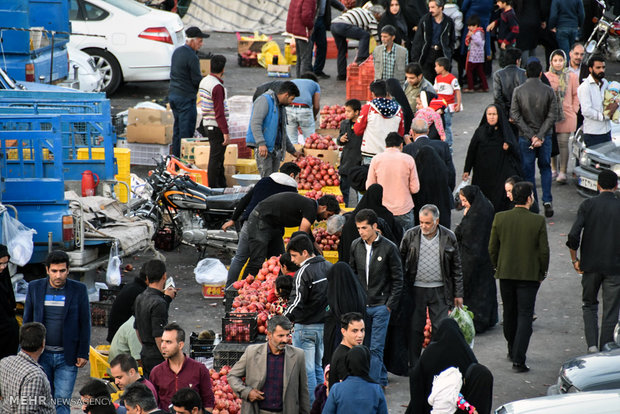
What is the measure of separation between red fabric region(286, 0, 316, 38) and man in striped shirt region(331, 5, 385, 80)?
109 cm

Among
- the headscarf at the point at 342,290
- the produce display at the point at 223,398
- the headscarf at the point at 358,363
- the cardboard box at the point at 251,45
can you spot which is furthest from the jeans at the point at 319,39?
the headscarf at the point at 358,363

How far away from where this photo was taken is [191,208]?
13508 millimetres

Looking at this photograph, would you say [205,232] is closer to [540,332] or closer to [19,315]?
[19,315]

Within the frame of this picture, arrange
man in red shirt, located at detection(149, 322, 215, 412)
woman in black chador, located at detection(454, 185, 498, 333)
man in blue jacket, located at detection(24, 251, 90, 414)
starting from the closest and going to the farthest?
man in red shirt, located at detection(149, 322, 215, 412) → man in blue jacket, located at detection(24, 251, 90, 414) → woman in black chador, located at detection(454, 185, 498, 333)

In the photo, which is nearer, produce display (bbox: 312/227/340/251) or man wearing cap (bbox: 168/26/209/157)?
produce display (bbox: 312/227/340/251)

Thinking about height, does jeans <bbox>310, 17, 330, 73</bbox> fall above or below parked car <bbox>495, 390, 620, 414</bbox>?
above

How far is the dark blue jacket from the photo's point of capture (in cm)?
888

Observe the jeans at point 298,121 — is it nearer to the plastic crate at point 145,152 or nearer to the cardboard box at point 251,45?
the plastic crate at point 145,152

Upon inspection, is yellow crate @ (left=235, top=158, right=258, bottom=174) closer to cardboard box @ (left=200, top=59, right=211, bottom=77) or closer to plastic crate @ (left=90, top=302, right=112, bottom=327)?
plastic crate @ (left=90, top=302, right=112, bottom=327)

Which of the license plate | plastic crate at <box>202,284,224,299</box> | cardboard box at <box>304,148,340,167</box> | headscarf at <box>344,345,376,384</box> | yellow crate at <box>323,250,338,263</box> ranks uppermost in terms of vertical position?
headscarf at <box>344,345,376,384</box>

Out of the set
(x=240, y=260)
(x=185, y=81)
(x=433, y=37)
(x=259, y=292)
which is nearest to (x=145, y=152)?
(x=185, y=81)

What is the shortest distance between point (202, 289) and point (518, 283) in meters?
4.05

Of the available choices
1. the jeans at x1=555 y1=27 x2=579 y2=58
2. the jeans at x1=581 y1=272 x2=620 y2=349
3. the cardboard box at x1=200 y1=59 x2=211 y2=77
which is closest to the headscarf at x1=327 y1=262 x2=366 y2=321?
the jeans at x1=581 y1=272 x2=620 y2=349

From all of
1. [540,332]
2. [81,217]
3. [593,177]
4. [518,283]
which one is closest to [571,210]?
[593,177]
